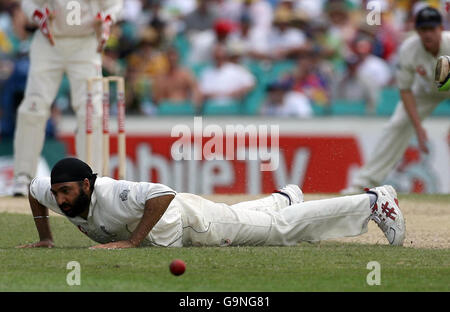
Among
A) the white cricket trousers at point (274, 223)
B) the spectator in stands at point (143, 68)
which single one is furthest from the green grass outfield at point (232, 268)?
the spectator in stands at point (143, 68)

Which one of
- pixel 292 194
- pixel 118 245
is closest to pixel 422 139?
pixel 292 194

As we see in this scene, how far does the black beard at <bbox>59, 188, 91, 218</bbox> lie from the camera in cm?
780

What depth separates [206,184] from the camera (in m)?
15.6

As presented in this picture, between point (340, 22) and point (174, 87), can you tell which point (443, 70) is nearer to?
point (174, 87)

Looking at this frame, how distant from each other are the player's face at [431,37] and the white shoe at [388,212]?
3.91 meters

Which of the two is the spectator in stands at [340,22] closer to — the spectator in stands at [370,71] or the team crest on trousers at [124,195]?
the spectator in stands at [370,71]

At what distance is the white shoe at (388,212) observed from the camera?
334 inches

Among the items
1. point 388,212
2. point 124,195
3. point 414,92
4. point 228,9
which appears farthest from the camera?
point 228,9

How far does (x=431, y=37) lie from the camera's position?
12062mm

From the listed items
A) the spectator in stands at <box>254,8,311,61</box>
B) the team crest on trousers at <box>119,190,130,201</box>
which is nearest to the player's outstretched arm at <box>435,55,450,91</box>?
the team crest on trousers at <box>119,190,130,201</box>

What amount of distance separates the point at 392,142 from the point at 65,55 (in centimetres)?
426
